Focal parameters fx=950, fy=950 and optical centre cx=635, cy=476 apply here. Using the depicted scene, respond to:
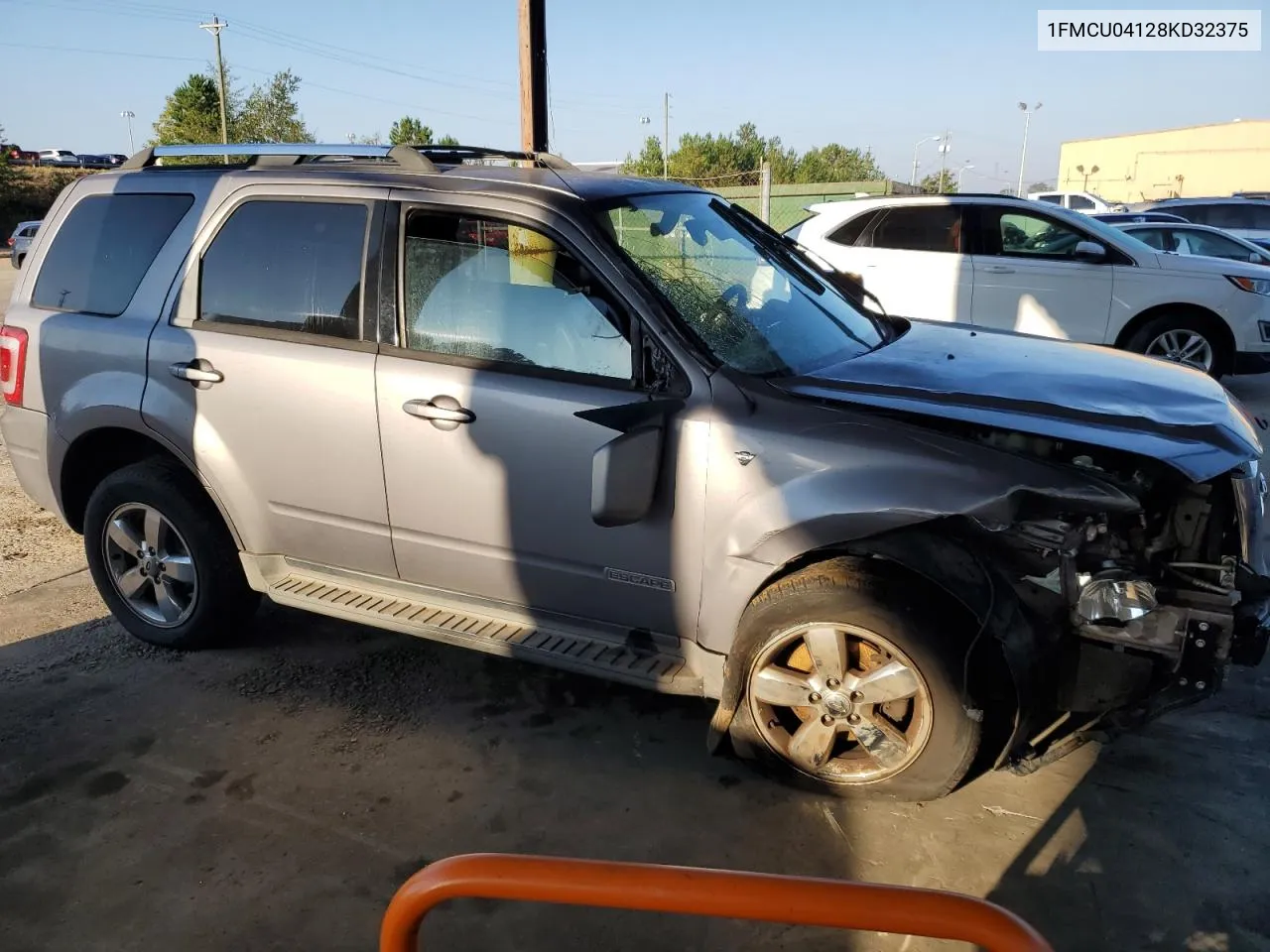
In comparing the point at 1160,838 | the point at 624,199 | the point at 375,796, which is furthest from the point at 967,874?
the point at 624,199

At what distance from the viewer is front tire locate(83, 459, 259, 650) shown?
395 cm

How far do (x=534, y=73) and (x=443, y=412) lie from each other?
199 inches

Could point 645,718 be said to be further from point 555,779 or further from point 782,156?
point 782,156

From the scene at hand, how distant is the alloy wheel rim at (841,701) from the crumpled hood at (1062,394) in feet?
2.47

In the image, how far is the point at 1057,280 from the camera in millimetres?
8672

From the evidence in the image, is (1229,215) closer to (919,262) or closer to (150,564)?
(919,262)

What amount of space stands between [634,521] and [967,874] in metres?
1.43

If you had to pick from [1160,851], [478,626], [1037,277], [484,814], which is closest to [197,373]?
[478,626]

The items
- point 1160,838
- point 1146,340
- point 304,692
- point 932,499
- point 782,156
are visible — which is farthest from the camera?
point 782,156

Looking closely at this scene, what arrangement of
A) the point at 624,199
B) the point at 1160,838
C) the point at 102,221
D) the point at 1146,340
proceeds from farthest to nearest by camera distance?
the point at 1146,340
the point at 102,221
the point at 624,199
the point at 1160,838

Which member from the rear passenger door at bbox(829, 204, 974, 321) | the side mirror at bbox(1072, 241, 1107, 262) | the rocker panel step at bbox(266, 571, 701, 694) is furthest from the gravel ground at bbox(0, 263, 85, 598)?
the side mirror at bbox(1072, 241, 1107, 262)

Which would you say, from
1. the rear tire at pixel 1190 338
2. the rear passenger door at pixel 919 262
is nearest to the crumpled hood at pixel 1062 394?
the rear passenger door at pixel 919 262

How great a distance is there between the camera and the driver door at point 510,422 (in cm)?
315

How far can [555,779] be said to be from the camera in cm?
323
